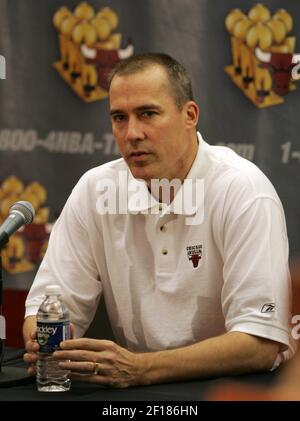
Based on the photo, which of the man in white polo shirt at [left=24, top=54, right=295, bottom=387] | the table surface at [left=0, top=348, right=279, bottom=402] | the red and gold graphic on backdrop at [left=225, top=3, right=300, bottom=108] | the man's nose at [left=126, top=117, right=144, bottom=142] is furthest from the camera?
the red and gold graphic on backdrop at [left=225, top=3, right=300, bottom=108]

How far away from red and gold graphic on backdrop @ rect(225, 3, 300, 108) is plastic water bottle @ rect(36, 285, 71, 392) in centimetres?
167

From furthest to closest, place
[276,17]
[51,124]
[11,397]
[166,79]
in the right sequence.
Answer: [51,124], [276,17], [166,79], [11,397]

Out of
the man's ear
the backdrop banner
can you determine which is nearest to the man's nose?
the man's ear

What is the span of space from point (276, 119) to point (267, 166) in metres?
0.21

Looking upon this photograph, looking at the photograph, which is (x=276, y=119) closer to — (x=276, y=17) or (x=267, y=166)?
(x=267, y=166)

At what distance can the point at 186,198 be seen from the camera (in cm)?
265

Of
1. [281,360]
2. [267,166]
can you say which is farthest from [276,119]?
[281,360]

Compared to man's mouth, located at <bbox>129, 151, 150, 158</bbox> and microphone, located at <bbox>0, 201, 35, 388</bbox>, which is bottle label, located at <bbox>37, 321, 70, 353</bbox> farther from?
man's mouth, located at <bbox>129, 151, 150, 158</bbox>

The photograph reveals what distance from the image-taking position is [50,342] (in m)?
2.17

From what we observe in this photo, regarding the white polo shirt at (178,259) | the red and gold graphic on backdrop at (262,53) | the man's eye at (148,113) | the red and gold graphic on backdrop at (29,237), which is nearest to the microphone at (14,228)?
the white polo shirt at (178,259)

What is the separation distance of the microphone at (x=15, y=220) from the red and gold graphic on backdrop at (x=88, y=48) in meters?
1.73

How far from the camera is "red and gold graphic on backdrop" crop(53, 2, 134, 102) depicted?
375cm

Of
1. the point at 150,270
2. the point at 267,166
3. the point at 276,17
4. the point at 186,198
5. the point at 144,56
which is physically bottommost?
the point at 150,270

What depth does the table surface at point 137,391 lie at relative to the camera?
200 cm
